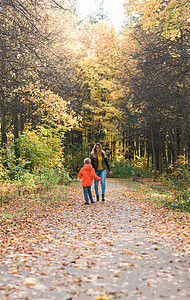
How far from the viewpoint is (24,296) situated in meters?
3.44

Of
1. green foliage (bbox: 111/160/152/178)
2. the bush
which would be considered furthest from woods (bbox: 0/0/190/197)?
the bush

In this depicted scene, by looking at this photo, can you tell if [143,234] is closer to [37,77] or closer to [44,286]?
[44,286]

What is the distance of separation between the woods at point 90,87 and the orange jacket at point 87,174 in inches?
136

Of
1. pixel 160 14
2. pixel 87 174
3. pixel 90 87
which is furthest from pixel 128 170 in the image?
pixel 160 14

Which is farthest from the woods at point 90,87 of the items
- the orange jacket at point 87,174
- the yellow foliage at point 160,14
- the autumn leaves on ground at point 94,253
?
the autumn leaves on ground at point 94,253

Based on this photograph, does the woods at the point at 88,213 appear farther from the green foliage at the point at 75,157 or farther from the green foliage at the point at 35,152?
the green foliage at the point at 75,157

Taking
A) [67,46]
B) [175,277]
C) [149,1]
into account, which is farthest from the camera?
[67,46]

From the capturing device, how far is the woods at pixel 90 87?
35.5 ft

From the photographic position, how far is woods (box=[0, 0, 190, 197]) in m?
10.8

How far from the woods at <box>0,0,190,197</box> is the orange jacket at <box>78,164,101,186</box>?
3460mm

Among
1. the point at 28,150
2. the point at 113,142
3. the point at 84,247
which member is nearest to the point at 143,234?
the point at 84,247

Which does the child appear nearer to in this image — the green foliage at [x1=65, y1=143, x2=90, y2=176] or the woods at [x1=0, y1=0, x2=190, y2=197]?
the woods at [x1=0, y1=0, x2=190, y2=197]

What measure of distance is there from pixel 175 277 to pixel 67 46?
19.1 meters

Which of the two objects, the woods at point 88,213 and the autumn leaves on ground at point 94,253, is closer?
the autumn leaves on ground at point 94,253
